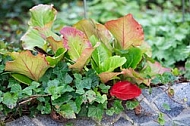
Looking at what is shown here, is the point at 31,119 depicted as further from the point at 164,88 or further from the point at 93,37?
the point at 164,88

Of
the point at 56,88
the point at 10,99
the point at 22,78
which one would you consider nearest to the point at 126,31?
the point at 56,88

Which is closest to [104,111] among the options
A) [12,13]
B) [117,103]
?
[117,103]

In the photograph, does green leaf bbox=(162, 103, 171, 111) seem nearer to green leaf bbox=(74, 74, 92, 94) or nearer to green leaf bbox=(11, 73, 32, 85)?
green leaf bbox=(74, 74, 92, 94)

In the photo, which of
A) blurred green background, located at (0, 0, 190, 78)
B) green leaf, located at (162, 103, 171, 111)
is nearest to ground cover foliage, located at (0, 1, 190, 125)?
green leaf, located at (162, 103, 171, 111)

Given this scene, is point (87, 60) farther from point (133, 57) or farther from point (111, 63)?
point (133, 57)

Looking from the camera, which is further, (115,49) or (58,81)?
(115,49)

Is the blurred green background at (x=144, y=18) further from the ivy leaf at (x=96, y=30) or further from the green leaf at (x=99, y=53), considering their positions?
the green leaf at (x=99, y=53)

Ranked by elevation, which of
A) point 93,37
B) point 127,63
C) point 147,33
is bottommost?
point 147,33

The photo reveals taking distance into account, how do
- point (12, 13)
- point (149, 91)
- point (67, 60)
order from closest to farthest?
point (67, 60), point (149, 91), point (12, 13)
